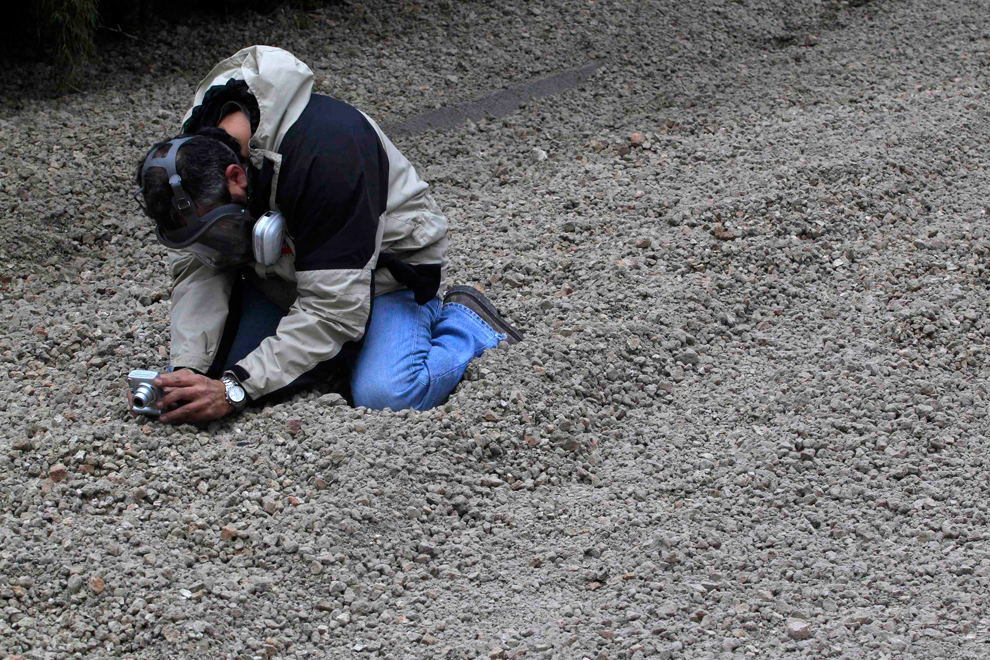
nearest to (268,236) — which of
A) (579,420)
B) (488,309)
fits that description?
(488,309)

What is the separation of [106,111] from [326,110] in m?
2.71

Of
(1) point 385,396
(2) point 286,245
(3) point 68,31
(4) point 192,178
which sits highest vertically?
(4) point 192,178

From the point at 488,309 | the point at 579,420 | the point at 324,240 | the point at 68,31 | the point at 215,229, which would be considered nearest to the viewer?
the point at 215,229

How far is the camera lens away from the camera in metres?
3.33

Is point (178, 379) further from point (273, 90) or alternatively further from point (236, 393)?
point (273, 90)

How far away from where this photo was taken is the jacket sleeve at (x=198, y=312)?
348 cm

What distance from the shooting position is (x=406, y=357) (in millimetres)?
3576

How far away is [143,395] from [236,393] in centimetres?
29

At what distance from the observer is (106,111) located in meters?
5.59

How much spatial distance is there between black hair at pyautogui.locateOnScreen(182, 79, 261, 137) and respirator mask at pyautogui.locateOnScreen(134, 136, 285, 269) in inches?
7.7

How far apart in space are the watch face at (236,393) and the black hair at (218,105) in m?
0.80

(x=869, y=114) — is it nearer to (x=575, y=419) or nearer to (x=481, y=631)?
(x=575, y=419)

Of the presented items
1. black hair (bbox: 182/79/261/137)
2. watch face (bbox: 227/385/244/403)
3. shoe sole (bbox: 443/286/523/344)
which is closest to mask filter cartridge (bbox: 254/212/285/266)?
black hair (bbox: 182/79/261/137)

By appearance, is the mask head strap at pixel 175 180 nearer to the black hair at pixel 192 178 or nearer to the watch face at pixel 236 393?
the black hair at pixel 192 178
